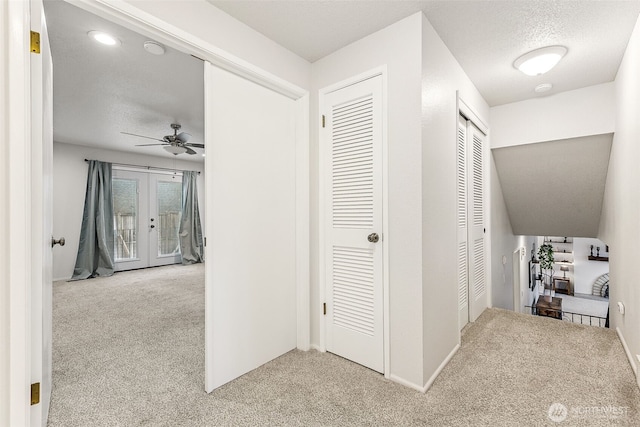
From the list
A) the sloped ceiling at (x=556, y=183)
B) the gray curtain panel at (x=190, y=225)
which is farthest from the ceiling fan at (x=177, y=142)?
the sloped ceiling at (x=556, y=183)

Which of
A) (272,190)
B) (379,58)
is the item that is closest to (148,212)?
(272,190)

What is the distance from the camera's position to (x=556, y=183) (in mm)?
3475

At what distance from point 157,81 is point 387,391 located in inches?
130

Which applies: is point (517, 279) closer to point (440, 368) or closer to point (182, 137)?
point (440, 368)

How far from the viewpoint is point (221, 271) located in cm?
182

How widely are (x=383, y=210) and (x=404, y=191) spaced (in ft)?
0.63

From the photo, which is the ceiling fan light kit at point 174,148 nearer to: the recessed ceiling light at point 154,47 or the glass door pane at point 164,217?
the recessed ceiling light at point 154,47

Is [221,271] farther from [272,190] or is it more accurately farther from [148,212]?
[148,212]

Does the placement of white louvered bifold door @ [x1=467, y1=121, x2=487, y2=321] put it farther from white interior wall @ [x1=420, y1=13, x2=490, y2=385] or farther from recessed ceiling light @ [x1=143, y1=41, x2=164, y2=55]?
recessed ceiling light @ [x1=143, y1=41, x2=164, y2=55]

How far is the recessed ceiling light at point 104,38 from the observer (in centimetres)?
202

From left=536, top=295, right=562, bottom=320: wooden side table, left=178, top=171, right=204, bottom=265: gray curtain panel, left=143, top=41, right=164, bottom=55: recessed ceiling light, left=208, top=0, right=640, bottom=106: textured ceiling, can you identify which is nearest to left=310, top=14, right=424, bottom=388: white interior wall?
left=208, top=0, right=640, bottom=106: textured ceiling

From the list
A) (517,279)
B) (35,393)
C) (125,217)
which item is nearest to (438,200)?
(35,393)

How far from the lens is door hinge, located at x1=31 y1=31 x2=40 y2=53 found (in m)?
1.10

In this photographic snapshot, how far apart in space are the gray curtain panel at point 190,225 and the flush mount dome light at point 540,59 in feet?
20.4
